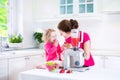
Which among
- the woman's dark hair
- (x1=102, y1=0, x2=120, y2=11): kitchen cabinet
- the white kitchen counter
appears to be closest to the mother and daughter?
the woman's dark hair

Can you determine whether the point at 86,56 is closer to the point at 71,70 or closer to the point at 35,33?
the point at 71,70

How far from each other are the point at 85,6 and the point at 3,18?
1581 millimetres

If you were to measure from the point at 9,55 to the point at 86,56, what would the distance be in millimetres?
1462

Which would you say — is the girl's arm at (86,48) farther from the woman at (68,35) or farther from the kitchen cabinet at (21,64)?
the kitchen cabinet at (21,64)

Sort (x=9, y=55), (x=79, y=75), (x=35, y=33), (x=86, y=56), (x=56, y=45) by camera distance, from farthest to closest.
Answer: (x=35, y=33)
(x=9, y=55)
(x=56, y=45)
(x=86, y=56)
(x=79, y=75)

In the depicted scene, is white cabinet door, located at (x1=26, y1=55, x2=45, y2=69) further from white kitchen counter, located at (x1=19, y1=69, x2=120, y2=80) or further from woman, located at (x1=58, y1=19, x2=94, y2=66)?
white kitchen counter, located at (x1=19, y1=69, x2=120, y2=80)

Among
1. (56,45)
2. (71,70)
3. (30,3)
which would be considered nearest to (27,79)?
(71,70)

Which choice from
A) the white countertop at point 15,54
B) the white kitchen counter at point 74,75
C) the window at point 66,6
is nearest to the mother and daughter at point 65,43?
the white kitchen counter at point 74,75

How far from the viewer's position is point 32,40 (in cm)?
492

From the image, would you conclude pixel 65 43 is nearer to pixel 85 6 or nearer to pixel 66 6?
pixel 85 6

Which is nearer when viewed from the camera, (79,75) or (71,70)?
(79,75)

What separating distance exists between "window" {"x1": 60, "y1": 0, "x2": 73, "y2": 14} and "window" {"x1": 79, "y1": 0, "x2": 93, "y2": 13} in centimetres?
20

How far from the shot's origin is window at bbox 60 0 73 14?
177 inches

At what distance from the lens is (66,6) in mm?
4547
